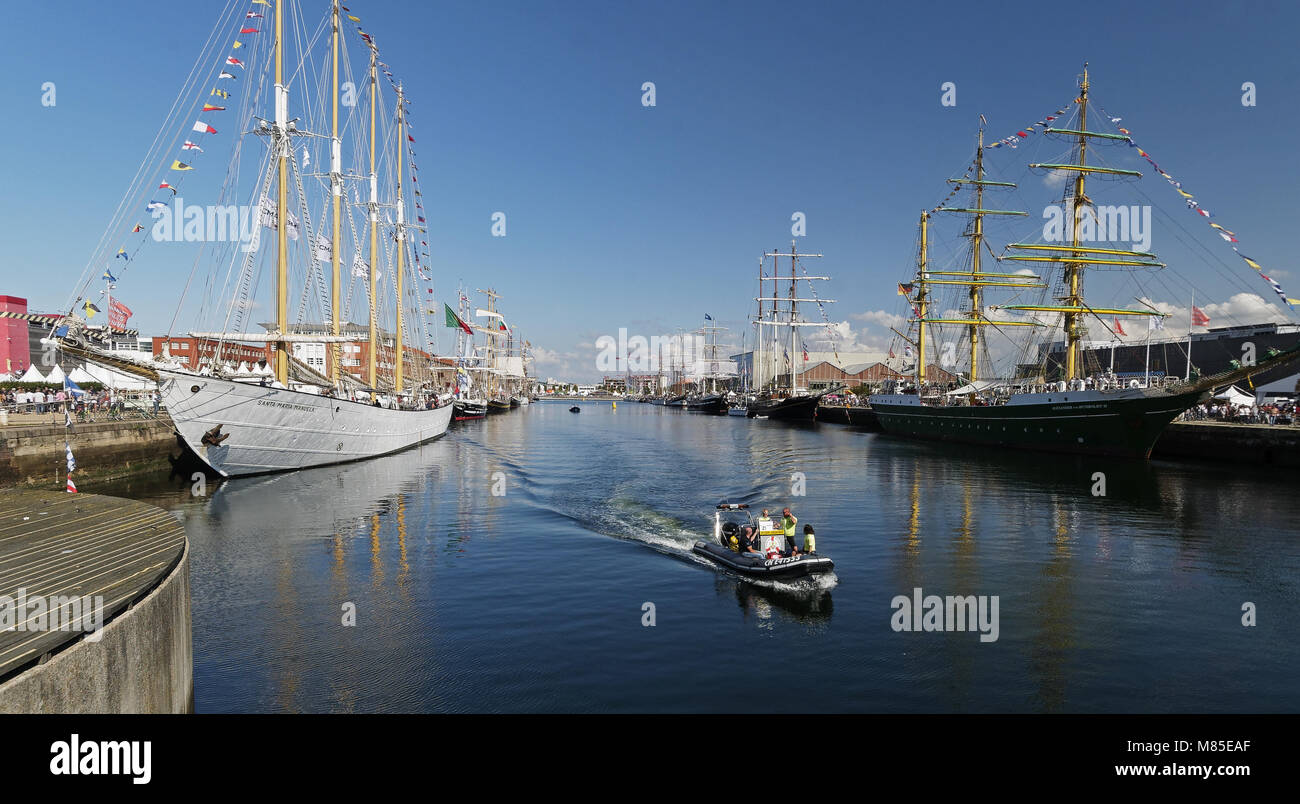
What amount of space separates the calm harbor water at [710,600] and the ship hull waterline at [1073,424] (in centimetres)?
1038

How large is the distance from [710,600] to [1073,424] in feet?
159

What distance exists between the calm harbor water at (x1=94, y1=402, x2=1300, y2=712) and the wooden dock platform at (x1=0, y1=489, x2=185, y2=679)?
3068 mm

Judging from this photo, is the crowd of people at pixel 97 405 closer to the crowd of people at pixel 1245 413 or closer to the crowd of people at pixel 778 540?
the crowd of people at pixel 778 540

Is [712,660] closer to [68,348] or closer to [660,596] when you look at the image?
[660,596]

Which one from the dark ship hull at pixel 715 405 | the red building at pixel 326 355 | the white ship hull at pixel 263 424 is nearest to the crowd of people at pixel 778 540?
the white ship hull at pixel 263 424

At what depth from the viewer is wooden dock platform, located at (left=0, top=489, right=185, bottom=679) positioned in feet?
24.4

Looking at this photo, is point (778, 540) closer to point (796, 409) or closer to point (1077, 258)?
point (1077, 258)

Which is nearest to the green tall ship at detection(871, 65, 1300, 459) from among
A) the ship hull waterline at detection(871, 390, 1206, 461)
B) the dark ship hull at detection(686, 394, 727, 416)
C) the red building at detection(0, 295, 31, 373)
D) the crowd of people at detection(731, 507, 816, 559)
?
the ship hull waterline at detection(871, 390, 1206, 461)

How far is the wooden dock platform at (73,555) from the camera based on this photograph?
7.44 meters

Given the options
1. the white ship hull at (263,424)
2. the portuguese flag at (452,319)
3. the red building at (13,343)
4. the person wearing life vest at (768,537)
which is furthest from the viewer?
the red building at (13,343)

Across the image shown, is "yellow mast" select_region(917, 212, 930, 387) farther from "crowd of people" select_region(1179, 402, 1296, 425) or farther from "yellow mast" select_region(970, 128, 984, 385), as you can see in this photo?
"crowd of people" select_region(1179, 402, 1296, 425)

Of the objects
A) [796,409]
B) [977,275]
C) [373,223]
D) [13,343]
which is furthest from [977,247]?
[13,343]

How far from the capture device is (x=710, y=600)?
18891mm
